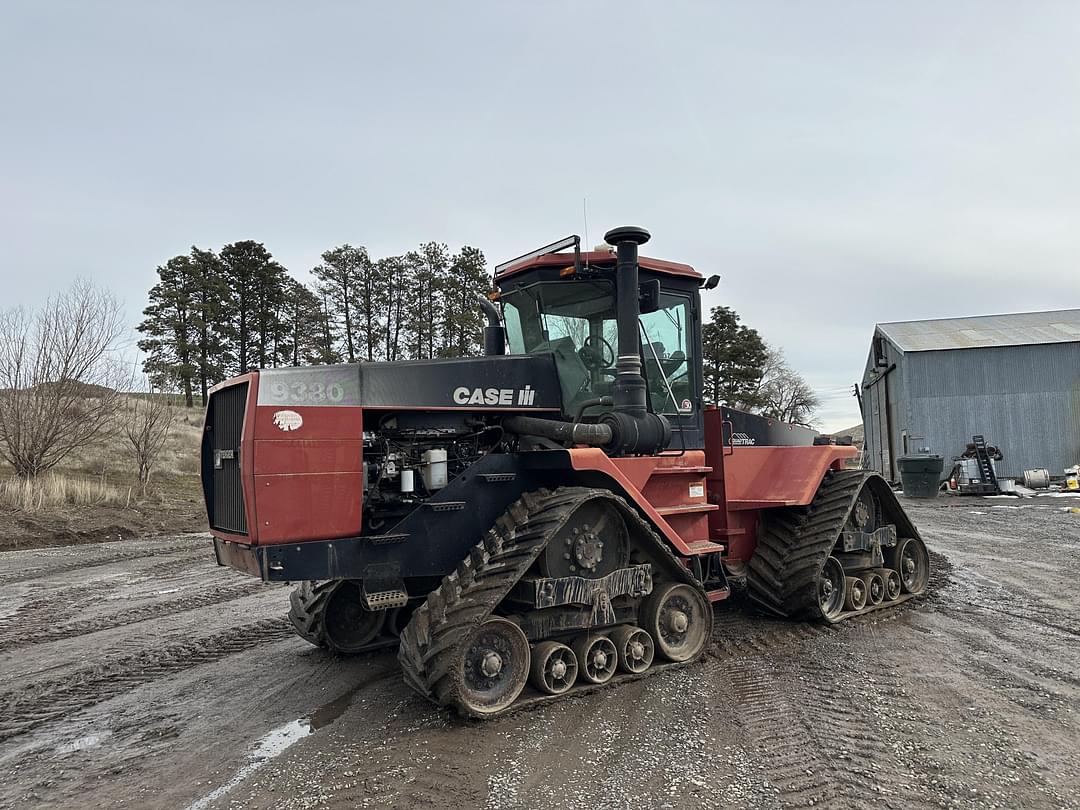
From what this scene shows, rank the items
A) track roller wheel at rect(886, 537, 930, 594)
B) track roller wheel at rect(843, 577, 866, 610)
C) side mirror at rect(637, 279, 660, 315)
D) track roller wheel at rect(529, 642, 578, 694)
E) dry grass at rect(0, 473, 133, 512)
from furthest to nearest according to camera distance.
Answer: dry grass at rect(0, 473, 133, 512) < track roller wheel at rect(886, 537, 930, 594) < track roller wheel at rect(843, 577, 866, 610) < side mirror at rect(637, 279, 660, 315) < track roller wheel at rect(529, 642, 578, 694)

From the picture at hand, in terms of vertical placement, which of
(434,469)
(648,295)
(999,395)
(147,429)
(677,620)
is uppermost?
(999,395)

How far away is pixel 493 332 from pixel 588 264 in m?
1.26

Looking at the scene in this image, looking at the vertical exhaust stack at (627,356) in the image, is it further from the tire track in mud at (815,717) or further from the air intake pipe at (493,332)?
the tire track in mud at (815,717)

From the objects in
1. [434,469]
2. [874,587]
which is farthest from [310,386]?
[874,587]

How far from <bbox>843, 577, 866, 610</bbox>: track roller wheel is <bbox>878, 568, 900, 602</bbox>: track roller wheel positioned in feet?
1.34

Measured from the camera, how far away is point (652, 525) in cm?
552

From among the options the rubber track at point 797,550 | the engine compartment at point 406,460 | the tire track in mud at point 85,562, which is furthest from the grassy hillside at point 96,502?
the rubber track at point 797,550

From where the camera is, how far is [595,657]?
5.01 meters

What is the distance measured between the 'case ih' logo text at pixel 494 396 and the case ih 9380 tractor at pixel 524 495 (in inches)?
0.6

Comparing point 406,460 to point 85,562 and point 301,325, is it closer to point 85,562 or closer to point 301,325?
point 85,562

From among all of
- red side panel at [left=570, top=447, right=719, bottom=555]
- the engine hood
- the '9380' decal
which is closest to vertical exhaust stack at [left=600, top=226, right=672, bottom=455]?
red side panel at [left=570, top=447, right=719, bottom=555]

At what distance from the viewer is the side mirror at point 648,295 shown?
5.61 meters

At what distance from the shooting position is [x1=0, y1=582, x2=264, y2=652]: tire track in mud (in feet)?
23.2

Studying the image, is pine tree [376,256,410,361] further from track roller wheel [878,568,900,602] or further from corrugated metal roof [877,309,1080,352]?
track roller wheel [878,568,900,602]
